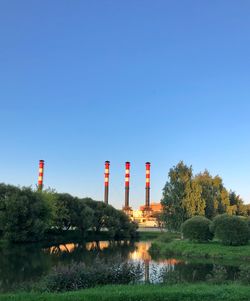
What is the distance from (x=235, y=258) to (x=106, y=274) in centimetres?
2147

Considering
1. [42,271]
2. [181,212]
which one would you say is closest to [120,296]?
[42,271]

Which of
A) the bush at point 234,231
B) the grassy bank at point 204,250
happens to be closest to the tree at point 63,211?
the grassy bank at point 204,250

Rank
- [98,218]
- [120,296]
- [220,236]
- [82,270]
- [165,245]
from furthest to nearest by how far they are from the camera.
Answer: [98,218] → [165,245] → [220,236] → [82,270] → [120,296]

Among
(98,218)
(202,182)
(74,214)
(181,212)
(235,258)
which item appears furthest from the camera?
(98,218)

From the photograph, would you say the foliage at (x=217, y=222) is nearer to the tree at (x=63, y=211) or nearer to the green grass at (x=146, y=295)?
the green grass at (x=146, y=295)

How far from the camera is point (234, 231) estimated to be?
1428 inches

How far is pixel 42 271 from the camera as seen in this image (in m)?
24.9

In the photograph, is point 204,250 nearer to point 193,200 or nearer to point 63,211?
point 193,200

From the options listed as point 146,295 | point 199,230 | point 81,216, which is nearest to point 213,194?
point 81,216

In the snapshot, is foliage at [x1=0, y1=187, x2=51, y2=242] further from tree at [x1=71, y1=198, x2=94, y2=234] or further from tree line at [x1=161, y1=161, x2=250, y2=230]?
tree line at [x1=161, y1=161, x2=250, y2=230]

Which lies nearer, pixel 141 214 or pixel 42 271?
pixel 42 271

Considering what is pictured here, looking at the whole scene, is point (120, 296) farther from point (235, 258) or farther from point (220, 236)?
point (220, 236)

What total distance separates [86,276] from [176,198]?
37.9 meters

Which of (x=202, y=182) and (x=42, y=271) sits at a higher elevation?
(x=202, y=182)
